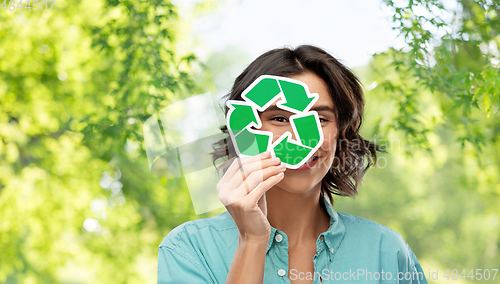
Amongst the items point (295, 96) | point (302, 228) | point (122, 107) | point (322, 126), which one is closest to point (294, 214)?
point (302, 228)

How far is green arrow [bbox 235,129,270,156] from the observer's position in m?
1.54

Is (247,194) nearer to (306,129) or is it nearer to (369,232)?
(306,129)

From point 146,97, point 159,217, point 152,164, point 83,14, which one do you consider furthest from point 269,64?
point 83,14

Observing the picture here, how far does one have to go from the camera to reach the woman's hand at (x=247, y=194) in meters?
1.24

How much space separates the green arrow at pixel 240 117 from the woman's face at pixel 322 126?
5 cm

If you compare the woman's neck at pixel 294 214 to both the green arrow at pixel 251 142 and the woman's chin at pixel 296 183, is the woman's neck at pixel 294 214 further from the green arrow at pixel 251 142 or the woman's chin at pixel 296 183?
the green arrow at pixel 251 142

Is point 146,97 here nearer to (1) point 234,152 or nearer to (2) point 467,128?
(1) point 234,152

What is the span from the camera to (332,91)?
1646mm

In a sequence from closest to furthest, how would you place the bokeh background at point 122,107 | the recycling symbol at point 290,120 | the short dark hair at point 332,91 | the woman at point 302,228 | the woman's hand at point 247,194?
the woman's hand at point 247,194
the woman at point 302,228
the recycling symbol at point 290,120
the short dark hair at point 332,91
the bokeh background at point 122,107

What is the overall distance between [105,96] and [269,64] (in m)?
3.14

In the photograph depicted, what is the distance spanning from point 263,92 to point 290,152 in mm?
272

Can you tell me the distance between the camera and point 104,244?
4.61 meters

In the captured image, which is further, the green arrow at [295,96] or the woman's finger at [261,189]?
the green arrow at [295,96]

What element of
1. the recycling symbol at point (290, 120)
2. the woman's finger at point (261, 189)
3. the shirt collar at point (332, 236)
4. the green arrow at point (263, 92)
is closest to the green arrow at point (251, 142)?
the recycling symbol at point (290, 120)
